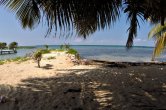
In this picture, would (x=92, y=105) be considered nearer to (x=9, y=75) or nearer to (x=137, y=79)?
(x=137, y=79)

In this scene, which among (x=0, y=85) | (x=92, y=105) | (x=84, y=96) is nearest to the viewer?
(x=92, y=105)

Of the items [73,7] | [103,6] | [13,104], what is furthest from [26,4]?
[13,104]

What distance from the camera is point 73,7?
5969mm

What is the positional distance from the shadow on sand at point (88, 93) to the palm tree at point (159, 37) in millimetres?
5411

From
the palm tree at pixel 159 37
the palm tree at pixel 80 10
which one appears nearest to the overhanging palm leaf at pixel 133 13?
the palm tree at pixel 80 10

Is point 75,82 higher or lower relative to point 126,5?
lower

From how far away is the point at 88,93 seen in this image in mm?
6680

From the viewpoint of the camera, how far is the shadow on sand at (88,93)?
5.84m

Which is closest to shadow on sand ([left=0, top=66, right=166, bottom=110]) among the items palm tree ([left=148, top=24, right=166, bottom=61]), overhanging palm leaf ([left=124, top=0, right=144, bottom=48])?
overhanging palm leaf ([left=124, top=0, right=144, bottom=48])

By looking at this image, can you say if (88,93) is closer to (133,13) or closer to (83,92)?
(83,92)

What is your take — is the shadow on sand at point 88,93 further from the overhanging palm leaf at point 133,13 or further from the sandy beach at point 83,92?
the overhanging palm leaf at point 133,13

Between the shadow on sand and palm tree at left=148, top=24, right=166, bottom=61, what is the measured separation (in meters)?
5.41

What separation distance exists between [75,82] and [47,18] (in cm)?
219

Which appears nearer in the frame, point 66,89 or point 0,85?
point 66,89
